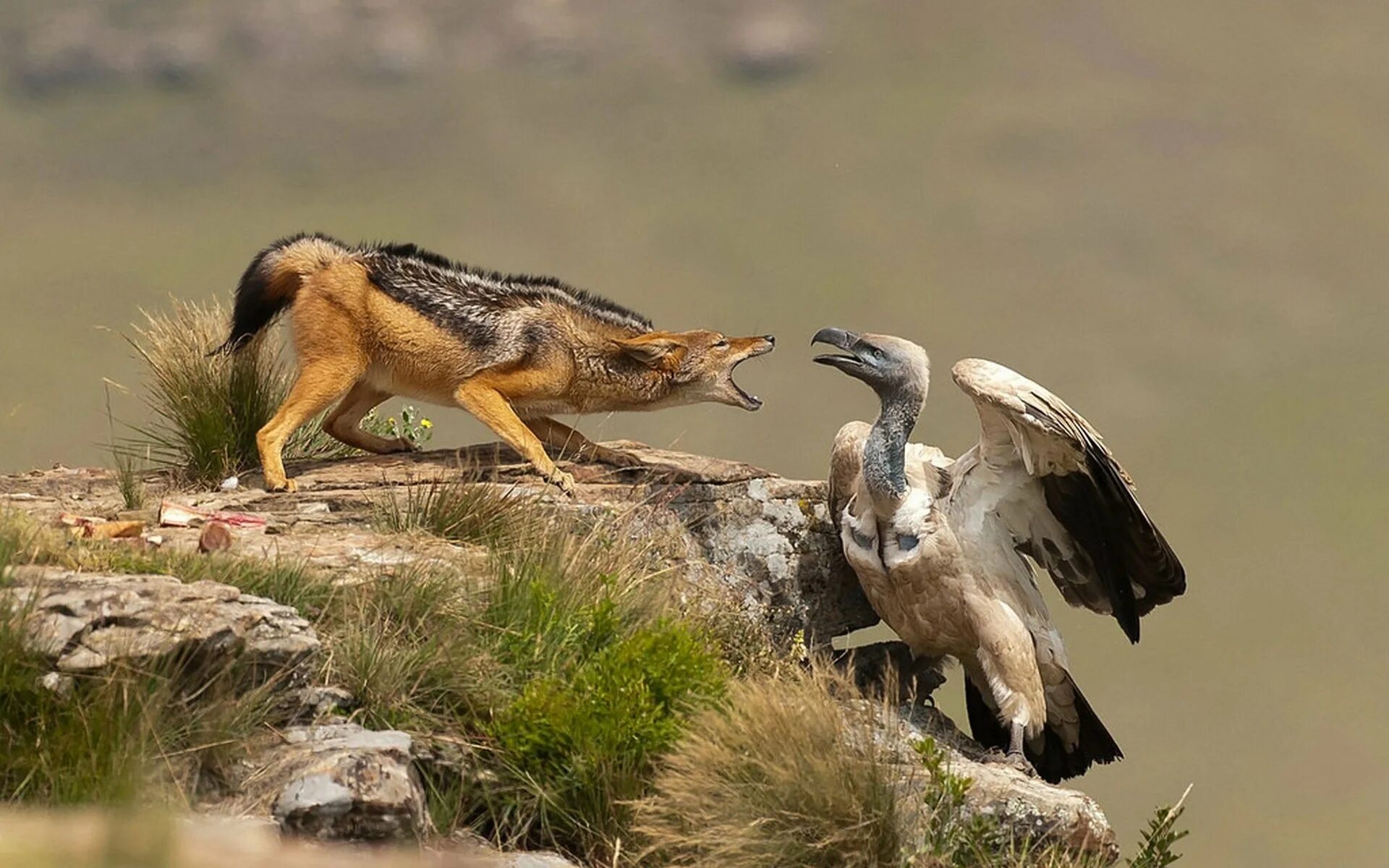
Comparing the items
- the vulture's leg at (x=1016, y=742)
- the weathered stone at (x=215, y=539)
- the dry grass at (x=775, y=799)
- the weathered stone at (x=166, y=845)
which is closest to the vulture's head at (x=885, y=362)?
the vulture's leg at (x=1016, y=742)

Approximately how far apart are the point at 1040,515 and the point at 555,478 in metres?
2.91

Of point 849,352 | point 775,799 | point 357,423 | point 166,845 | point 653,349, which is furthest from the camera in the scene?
point 357,423

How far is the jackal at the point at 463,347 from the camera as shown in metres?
10.5

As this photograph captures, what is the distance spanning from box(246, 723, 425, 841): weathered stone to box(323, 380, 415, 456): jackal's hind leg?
449 centimetres

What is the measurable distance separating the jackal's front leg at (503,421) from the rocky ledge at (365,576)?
0.15 metres

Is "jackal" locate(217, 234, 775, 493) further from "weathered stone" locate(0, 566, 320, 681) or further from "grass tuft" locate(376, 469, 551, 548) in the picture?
"weathered stone" locate(0, 566, 320, 681)

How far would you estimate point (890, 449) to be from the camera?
10.1 metres

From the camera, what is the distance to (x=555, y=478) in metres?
10.5

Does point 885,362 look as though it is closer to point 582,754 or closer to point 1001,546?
point 1001,546

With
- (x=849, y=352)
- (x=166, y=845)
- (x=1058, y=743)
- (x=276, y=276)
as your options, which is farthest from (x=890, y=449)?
(x=166, y=845)

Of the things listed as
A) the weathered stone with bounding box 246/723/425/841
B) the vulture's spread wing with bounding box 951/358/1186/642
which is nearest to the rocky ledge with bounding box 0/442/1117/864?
the weathered stone with bounding box 246/723/425/841

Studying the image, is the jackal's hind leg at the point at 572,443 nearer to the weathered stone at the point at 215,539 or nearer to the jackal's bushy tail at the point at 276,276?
the jackal's bushy tail at the point at 276,276

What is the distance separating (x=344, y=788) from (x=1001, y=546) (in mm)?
4630

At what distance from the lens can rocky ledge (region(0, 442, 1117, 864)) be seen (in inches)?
275
